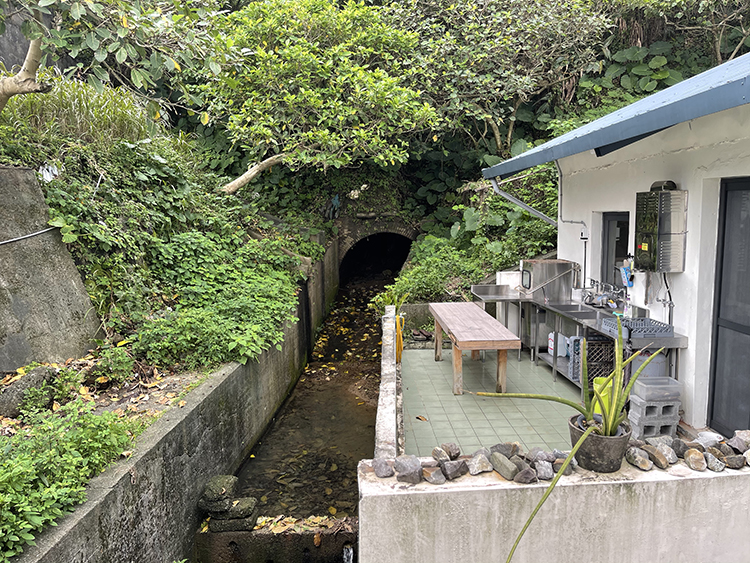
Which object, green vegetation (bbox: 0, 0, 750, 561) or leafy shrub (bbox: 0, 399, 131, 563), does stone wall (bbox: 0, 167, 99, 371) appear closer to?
green vegetation (bbox: 0, 0, 750, 561)

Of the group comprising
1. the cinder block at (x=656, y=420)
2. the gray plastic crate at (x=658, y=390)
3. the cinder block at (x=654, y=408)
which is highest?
the gray plastic crate at (x=658, y=390)

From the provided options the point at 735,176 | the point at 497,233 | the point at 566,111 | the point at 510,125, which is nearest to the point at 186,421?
the point at 735,176

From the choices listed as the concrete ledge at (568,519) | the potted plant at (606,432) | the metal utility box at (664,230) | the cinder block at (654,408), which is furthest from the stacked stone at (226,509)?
the metal utility box at (664,230)

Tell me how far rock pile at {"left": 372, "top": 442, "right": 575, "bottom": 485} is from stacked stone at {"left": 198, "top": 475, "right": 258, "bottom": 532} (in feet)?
9.06

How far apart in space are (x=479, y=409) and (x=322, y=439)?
94.8 inches

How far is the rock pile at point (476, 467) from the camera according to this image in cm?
250

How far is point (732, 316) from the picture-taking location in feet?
14.1

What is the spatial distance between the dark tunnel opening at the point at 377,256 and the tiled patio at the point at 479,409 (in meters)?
11.3

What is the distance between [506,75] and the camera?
1220cm

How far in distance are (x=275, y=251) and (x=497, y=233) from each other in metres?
5.24

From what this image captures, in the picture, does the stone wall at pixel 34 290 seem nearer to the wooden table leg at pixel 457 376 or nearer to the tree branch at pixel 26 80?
the tree branch at pixel 26 80

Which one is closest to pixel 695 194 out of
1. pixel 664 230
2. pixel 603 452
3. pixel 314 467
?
pixel 664 230

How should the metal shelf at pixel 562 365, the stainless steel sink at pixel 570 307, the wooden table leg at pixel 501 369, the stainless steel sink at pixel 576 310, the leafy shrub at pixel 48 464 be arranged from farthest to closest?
1. the stainless steel sink at pixel 570 307
2. the stainless steel sink at pixel 576 310
3. the metal shelf at pixel 562 365
4. the wooden table leg at pixel 501 369
5. the leafy shrub at pixel 48 464

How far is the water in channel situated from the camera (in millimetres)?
5531
